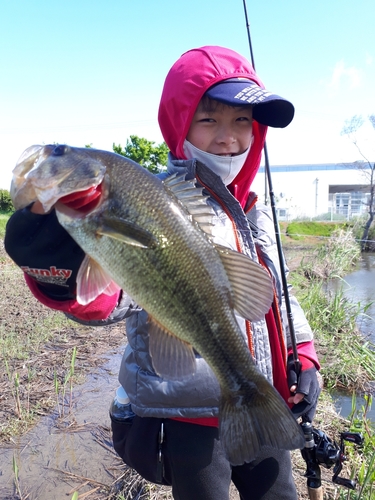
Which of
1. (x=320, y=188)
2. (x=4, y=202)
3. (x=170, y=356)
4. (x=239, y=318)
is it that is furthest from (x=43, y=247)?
(x=320, y=188)

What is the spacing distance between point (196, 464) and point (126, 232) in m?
1.19

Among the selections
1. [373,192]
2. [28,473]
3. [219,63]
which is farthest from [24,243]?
[373,192]

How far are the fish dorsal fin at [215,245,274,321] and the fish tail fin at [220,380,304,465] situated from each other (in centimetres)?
33

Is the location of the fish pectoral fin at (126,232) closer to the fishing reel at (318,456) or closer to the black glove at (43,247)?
the black glove at (43,247)

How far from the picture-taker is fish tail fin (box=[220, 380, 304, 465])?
1608 millimetres

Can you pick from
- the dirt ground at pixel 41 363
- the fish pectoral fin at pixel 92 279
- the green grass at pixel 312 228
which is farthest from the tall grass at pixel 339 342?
the green grass at pixel 312 228

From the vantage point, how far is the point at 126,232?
4.89ft

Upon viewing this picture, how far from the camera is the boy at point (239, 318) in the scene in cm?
169

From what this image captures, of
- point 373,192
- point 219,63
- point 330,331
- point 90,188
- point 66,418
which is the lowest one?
point 373,192

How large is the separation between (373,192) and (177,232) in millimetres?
25522

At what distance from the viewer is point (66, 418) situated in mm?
4035

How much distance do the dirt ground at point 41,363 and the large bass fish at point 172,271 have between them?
179cm

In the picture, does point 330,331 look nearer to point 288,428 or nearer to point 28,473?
point 28,473

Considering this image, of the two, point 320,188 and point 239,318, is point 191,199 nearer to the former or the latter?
point 239,318
